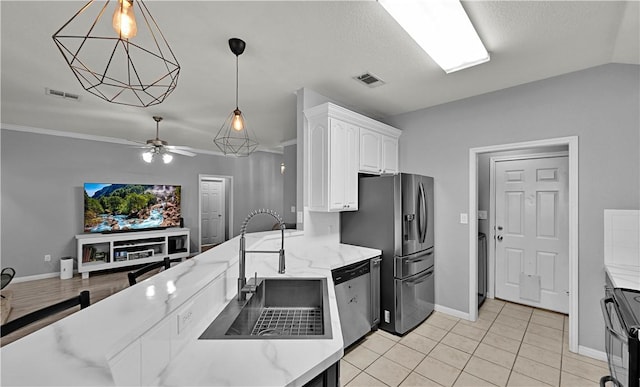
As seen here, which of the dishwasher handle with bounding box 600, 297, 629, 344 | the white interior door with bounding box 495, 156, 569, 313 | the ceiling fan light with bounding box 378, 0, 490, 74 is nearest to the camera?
the dishwasher handle with bounding box 600, 297, 629, 344

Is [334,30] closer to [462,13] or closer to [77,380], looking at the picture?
[462,13]

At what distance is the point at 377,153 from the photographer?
11.0 feet

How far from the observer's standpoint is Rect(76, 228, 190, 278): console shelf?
494 centimetres

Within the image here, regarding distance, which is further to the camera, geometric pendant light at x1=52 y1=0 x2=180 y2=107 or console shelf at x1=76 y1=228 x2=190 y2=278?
console shelf at x1=76 y1=228 x2=190 y2=278

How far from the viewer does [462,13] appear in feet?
5.58

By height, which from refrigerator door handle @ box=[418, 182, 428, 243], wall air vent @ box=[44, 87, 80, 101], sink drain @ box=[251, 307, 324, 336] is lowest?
A: sink drain @ box=[251, 307, 324, 336]

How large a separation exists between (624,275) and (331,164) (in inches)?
97.0

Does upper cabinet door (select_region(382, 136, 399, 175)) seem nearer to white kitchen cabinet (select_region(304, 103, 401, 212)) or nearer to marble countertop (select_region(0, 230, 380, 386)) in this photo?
white kitchen cabinet (select_region(304, 103, 401, 212))

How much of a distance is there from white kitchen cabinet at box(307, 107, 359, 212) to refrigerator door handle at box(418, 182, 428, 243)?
78cm

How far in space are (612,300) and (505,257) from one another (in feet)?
7.75

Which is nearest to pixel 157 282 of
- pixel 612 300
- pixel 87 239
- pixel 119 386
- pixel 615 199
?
pixel 119 386

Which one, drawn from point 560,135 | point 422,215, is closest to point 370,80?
point 422,215

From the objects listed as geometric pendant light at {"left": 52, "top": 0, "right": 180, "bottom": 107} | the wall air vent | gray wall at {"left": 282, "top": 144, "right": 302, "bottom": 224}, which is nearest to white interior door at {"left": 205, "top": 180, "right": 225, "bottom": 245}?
gray wall at {"left": 282, "top": 144, "right": 302, "bottom": 224}

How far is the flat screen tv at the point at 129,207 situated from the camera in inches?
206
